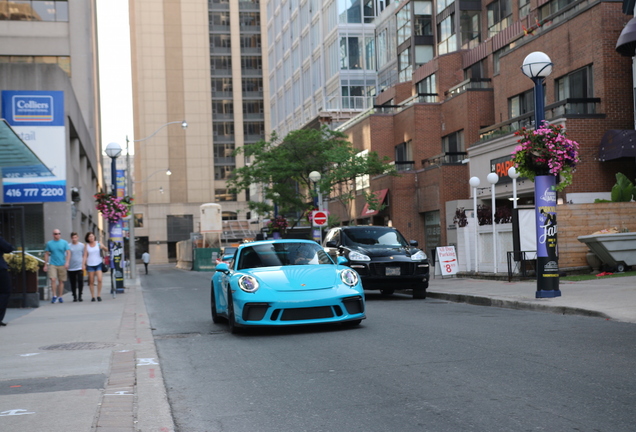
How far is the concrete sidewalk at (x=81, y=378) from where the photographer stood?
5633 millimetres

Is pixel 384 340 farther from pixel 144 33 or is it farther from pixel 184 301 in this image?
pixel 144 33

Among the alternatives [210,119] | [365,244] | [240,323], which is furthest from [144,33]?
[240,323]

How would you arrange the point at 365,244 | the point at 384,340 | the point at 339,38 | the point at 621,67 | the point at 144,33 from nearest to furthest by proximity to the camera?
the point at 384,340 < the point at 365,244 < the point at 621,67 < the point at 339,38 < the point at 144,33

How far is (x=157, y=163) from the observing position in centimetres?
10006

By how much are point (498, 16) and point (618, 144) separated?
16.5m

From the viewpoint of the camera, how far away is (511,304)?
1452 cm

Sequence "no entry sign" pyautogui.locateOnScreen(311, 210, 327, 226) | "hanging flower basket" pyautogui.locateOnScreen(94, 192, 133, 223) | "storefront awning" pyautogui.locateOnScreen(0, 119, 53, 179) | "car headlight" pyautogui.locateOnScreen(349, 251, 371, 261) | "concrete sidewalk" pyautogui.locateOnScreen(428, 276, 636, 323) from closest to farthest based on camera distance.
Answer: "concrete sidewalk" pyautogui.locateOnScreen(428, 276, 636, 323) < "car headlight" pyautogui.locateOnScreen(349, 251, 371, 261) < "storefront awning" pyautogui.locateOnScreen(0, 119, 53, 179) < "hanging flower basket" pyautogui.locateOnScreen(94, 192, 133, 223) < "no entry sign" pyautogui.locateOnScreen(311, 210, 327, 226)

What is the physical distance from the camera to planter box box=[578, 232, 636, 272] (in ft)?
62.3

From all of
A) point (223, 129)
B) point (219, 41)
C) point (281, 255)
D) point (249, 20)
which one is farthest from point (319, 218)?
point (249, 20)

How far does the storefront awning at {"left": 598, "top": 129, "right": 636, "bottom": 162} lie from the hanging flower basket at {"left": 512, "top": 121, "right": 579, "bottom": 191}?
12.4m

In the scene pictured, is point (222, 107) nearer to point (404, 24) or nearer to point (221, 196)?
point (221, 196)

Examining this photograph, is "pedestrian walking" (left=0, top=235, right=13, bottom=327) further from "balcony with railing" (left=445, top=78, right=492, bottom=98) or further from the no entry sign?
"balcony with railing" (left=445, top=78, right=492, bottom=98)

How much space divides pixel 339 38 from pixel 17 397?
5088 cm

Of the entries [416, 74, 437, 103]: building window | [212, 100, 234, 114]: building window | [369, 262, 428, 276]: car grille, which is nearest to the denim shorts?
[369, 262, 428, 276]: car grille
